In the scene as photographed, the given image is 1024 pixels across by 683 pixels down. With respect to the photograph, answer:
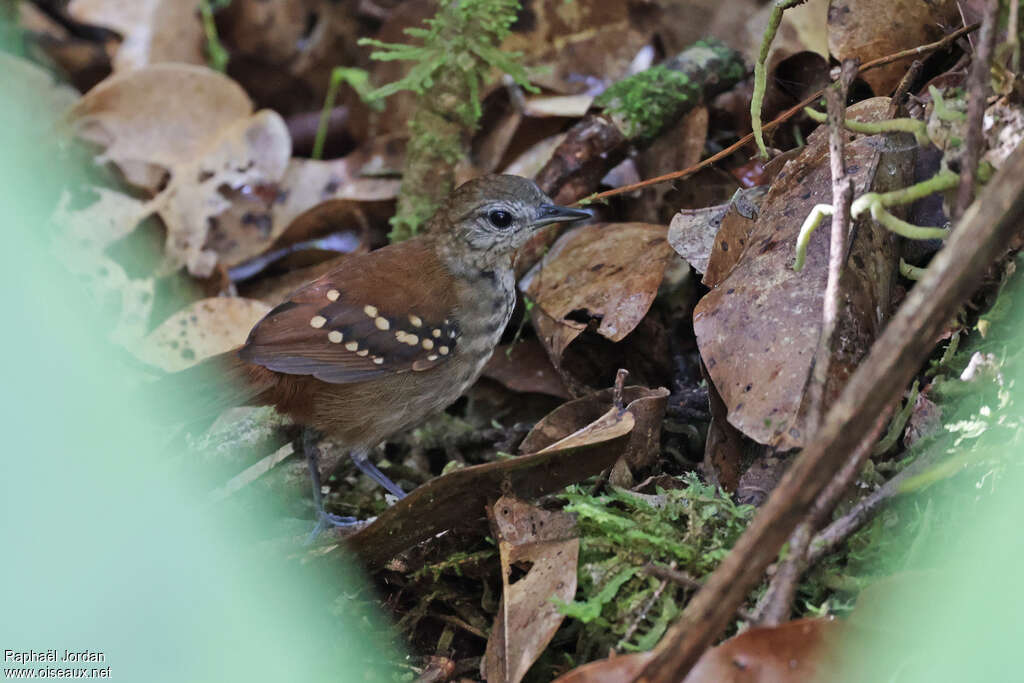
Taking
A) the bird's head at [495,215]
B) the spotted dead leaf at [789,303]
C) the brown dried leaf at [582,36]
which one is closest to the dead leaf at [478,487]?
the spotted dead leaf at [789,303]

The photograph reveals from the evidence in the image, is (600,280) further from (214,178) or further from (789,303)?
(214,178)

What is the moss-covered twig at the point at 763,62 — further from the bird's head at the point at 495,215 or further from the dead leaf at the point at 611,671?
the dead leaf at the point at 611,671

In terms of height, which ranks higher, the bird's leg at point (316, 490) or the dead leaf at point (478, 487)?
the dead leaf at point (478, 487)

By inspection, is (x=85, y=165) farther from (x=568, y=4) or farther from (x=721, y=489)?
(x=721, y=489)

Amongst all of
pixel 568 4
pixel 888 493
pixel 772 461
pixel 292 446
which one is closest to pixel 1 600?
pixel 888 493

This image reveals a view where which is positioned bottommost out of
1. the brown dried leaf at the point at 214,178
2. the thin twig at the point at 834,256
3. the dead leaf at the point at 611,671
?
the brown dried leaf at the point at 214,178

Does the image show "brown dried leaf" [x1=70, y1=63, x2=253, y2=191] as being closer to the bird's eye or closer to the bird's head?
the bird's head

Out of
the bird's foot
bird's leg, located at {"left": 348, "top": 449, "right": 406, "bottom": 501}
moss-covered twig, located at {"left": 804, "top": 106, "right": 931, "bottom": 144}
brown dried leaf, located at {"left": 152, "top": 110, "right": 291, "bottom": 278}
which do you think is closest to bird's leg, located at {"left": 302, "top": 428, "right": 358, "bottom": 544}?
the bird's foot
